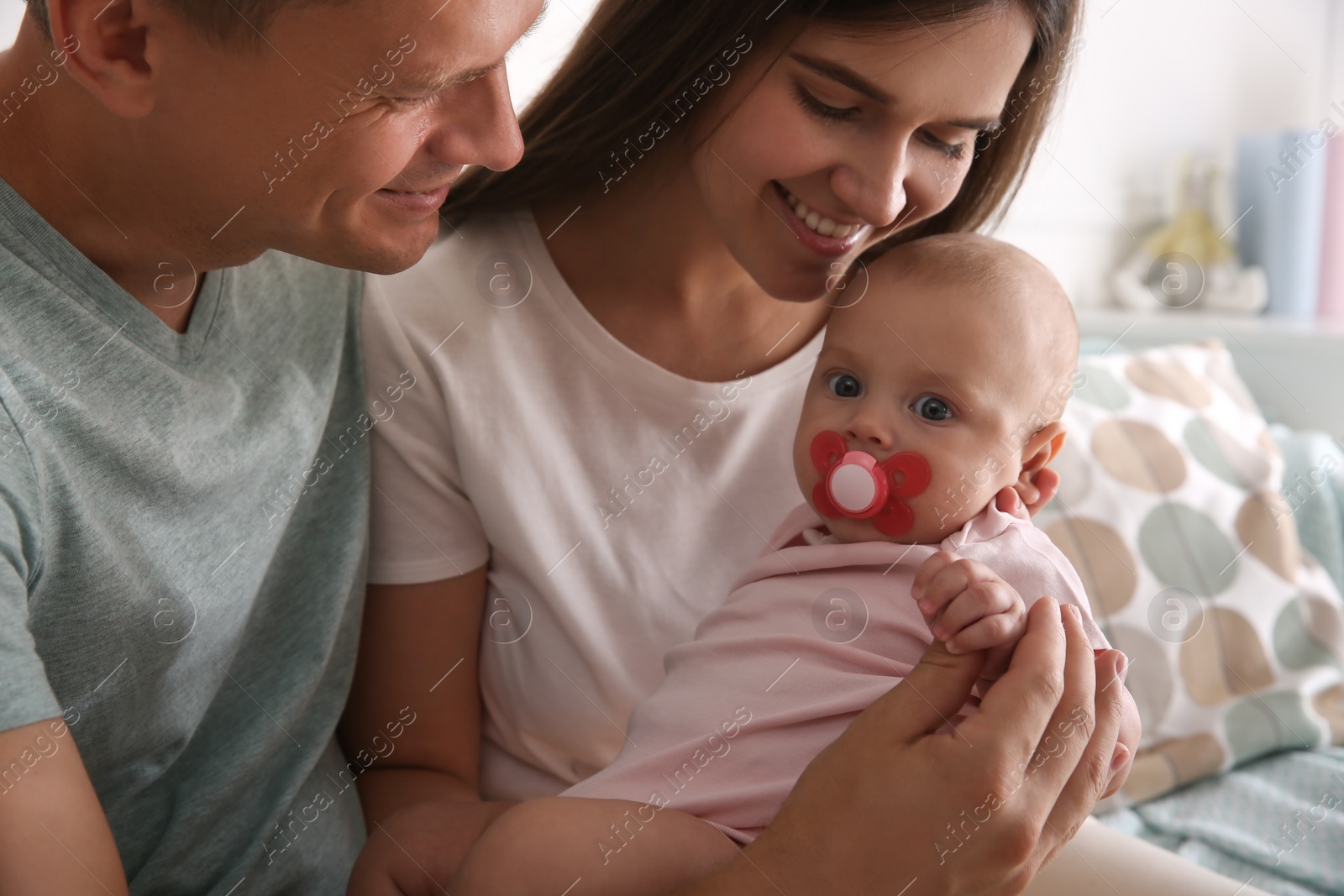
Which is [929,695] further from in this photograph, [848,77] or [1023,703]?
[848,77]

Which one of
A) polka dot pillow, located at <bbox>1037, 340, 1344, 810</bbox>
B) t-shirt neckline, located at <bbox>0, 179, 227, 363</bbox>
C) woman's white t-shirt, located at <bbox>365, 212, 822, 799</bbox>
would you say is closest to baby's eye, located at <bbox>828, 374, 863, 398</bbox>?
woman's white t-shirt, located at <bbox>365, 212, 822, 799</bbox>

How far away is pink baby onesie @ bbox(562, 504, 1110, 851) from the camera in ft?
3.18

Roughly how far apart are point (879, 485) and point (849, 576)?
100mm

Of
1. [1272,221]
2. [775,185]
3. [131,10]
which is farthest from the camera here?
[1272,221]

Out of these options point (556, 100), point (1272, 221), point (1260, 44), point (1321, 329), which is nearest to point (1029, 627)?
point (556, 100)

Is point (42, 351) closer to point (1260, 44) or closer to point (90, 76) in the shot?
point (90, 76)

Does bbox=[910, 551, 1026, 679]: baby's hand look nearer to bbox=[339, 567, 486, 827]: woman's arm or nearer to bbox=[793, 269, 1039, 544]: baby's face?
bbox=[793, 269, 1039, 544]: baby's face

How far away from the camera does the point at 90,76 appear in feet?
2.94

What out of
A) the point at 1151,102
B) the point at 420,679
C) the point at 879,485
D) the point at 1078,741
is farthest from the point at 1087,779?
the point at 1151,102

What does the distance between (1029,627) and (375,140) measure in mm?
728

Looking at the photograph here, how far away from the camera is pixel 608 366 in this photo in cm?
130

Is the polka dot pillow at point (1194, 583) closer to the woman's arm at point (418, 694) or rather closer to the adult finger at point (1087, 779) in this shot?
the adult finger at point (1087, 779)

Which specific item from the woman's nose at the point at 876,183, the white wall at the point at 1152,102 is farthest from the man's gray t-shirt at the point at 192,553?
the white wall at the point at 1152,102

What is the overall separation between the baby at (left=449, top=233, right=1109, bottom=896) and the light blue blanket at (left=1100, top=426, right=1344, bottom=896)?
70 centimetres
